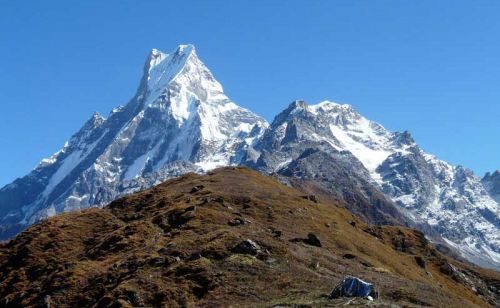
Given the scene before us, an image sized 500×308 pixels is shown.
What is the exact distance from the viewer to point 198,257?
229 ft

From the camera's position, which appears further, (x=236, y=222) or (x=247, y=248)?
(x=236, y=222)

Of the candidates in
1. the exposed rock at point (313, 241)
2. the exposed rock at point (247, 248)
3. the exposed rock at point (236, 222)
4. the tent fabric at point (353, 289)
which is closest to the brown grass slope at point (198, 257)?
the exposed rock at point (236, 222)

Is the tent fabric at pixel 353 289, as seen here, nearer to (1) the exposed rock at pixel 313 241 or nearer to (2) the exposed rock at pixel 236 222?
(1) the exposed rock at pixel 313 241

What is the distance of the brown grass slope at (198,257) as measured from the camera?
61469mm

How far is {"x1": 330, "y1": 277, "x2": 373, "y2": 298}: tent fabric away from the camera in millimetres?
52688

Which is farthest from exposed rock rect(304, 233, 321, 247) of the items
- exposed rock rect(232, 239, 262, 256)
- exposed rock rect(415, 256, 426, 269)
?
exposed rock rect(415, 256, 426, 269)

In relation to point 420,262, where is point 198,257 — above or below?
below

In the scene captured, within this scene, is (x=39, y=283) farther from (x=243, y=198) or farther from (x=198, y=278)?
(x=243, y=198)

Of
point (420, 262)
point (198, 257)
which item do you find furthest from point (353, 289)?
point (420, 262)

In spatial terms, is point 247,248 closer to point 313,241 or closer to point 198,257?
point 198,257

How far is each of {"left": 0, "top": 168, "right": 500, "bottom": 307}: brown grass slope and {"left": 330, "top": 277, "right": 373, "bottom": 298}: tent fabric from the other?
4.79ft

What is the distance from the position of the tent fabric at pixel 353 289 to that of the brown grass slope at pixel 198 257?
146cm

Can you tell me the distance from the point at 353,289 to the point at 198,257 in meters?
21.7

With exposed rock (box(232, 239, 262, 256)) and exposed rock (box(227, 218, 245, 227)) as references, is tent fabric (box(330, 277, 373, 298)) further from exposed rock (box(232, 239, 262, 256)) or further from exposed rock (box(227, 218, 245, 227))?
exposed rock (box(227, 218, 245, 227))
